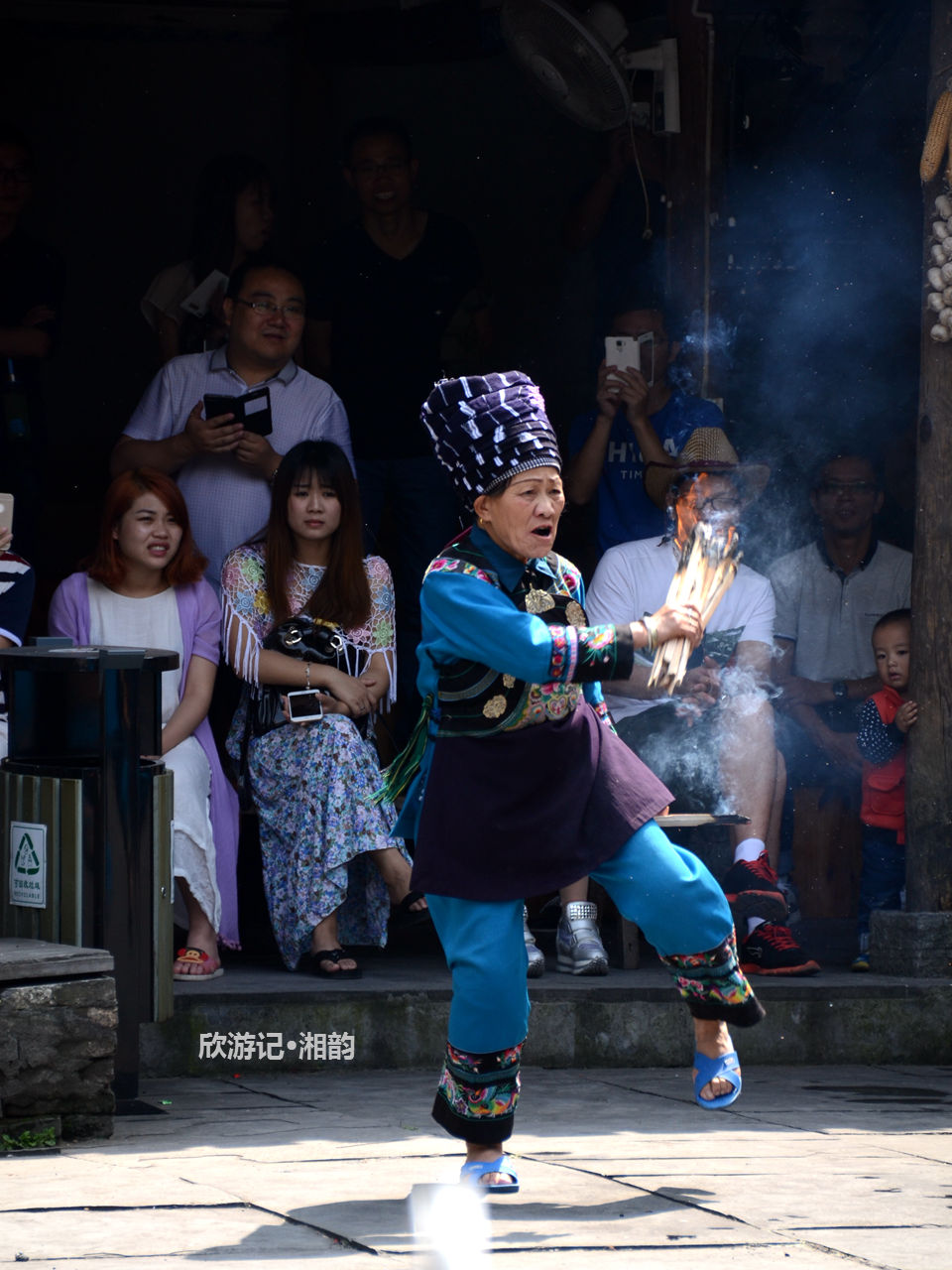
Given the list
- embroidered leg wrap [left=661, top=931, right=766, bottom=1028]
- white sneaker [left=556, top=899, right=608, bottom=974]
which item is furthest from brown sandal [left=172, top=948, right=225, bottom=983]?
embroidered leg wrap [left=661, top=931, right=766, bottom=1028]

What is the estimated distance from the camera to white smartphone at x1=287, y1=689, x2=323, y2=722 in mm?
6246

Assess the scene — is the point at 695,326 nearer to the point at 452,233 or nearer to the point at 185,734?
the point at 452,233

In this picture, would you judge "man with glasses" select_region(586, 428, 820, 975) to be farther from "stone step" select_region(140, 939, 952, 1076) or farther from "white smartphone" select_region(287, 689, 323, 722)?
"white smartphone" select_region(287, 689, 323, 722)

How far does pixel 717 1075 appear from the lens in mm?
4215

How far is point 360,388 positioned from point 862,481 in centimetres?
194

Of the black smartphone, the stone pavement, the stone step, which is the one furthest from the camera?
the black smartphone

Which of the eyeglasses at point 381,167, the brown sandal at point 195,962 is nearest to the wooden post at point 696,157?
the eyeglasses at point 381,167

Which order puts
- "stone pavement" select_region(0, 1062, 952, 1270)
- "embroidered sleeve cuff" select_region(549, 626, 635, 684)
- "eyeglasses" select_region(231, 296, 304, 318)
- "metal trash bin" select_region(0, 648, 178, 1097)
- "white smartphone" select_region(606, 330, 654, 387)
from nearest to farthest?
"stone pavement" select_region(0, 1062, 952, 1270), "embroidered sleeve cuff" select_region(549, 626, 635, 684), "metal trash bin" select_region(0, 648, 178, 1097), "eyeglasses" select_region(231, 296, 304, 318), "white smartphone" select_region(606, 330, 654, 387)

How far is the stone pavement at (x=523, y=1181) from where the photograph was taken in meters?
3.57

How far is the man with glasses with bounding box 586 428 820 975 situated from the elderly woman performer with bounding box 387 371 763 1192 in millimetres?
2104

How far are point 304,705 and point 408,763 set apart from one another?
6.16 feet

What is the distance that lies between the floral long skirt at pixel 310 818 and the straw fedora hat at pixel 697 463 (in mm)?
1590

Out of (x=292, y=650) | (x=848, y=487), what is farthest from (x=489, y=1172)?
(x=848, y=487)

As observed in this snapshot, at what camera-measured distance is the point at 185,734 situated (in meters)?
6.22
